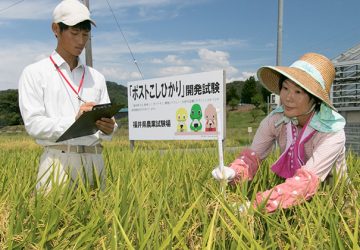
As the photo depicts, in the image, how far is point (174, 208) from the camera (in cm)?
140

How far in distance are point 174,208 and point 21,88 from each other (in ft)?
2.57

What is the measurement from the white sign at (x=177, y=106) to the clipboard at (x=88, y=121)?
7.85 feet

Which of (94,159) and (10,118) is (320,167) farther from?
(10,118)

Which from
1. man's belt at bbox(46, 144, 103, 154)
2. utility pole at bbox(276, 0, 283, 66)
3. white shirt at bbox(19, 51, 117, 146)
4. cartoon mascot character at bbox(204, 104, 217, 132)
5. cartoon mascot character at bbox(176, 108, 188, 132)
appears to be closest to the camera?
white shirt at bbox(19, 51, 117, 146)

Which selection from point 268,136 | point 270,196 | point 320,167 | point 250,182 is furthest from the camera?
point 250,182

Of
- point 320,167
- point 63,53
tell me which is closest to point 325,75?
point 320,167

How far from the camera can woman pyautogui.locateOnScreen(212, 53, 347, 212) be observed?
4.45 ft

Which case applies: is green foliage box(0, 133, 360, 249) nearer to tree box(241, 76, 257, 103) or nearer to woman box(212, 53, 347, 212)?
woman box(212, 53, 347, 212)

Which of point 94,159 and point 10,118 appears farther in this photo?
point 10,118

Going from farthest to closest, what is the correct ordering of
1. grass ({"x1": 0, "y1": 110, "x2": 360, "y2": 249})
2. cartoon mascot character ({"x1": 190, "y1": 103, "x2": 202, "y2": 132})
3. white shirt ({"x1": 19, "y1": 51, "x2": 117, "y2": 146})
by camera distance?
cartoon mascot character ({"x1": 190, "y1": 103, "x2": 202, "y2": 132})
white shirt ({"x1": 19, "y1": 51, "x2": 117, "y2": 146})
grass ({"x1": 0, "y1": 110, "x2": 360, "y2": 249})

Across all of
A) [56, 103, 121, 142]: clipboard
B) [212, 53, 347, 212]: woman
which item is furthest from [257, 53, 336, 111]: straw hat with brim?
[56, 103, 121, 142]: clipboard

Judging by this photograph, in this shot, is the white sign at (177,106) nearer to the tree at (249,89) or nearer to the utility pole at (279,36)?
the utility pole at (279,36)

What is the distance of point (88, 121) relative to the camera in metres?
1.54

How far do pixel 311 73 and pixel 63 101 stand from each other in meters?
0.97
